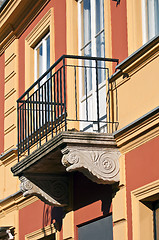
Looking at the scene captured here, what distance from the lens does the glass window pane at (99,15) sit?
40.6 ft

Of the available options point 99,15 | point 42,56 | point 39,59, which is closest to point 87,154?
point 99,15

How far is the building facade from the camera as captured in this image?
10.4 meters

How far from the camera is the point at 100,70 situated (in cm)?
1223

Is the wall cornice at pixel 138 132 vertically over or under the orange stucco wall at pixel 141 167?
over

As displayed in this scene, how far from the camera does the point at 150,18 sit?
10.9m

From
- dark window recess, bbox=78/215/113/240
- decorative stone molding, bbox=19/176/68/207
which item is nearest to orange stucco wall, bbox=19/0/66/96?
decorative stone molding, bbox=19/176/68/207

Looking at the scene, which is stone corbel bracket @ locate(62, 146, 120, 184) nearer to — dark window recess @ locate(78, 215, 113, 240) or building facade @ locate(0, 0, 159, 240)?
building facade @ locate(0, 0, 159, 240)

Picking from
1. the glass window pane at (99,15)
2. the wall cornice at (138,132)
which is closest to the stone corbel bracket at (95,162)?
the wall cornice at (138,132)

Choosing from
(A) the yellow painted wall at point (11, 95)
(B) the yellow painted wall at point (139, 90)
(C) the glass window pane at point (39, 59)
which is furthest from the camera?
(A) the yellow painted wall at point (11, 95)

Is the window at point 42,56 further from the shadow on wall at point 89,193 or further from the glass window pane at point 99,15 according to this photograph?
the shadow on wall at point 89,193

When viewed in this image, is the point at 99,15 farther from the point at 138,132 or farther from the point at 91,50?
the point at 138,132

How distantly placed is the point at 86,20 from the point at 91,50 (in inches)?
28.3

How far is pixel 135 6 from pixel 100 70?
1504 mm

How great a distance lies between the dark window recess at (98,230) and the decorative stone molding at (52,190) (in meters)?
0.67
